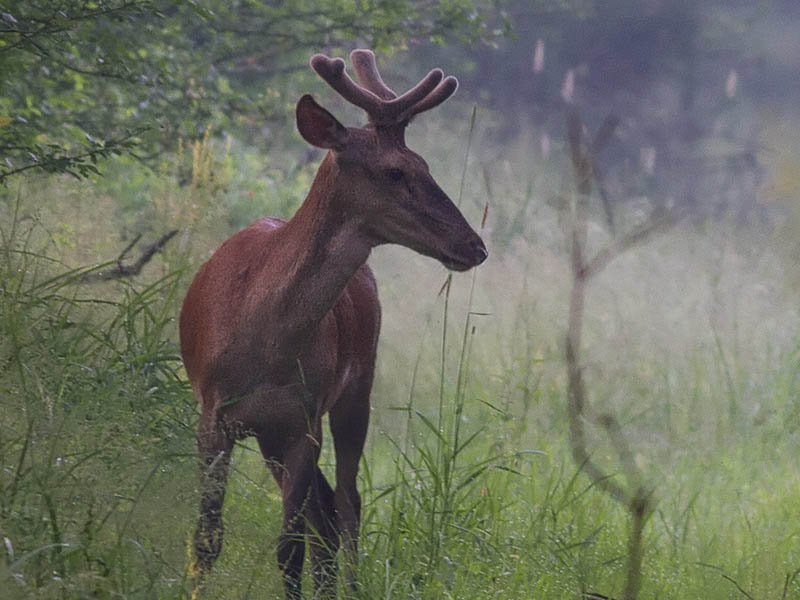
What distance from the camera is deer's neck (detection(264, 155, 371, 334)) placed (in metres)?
3.96

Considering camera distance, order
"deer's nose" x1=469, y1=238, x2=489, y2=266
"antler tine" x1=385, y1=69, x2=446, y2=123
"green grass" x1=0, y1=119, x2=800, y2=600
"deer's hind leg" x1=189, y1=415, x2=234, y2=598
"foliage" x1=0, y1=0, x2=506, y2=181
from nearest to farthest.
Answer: "green grass" x1=0, y1=119, x2=800, y2=600 < "deer's hind leg" x1=189, y1=415, x2=234, y2=598 < "deer's nose" x1=469, y1=238, x2=489, y2=266 < "antler tine" x1=385, y1=69, x2=446, y2=123 < "foliage" x1=0, y1=0, x2=506, y2=181

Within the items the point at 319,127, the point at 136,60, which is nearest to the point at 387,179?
the point at 319,127

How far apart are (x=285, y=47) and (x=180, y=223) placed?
3.59 metres

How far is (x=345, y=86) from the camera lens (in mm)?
4094

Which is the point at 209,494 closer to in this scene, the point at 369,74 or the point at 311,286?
the point at 311,286

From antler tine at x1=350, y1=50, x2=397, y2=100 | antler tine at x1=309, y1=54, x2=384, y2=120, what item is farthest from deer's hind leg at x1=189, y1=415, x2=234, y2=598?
antler tine at x1=350, y1=50, x2=397, y2=100

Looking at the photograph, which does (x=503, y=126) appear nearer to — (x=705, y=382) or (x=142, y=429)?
(x=705, y=382)

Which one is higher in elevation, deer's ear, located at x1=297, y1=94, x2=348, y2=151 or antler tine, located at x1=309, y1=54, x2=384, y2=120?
antler tine, located at x1=309, y1=54, x2=384, y2=120

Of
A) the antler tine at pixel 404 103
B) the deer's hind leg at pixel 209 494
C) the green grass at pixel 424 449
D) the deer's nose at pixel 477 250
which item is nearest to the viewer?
the green grass at pixel 424 449

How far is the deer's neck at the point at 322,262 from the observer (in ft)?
13.0

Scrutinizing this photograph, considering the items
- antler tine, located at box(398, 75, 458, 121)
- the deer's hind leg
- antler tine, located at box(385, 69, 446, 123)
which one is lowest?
the deer's hind leg

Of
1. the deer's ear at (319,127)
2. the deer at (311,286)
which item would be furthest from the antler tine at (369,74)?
the deer's ear at (319,127)

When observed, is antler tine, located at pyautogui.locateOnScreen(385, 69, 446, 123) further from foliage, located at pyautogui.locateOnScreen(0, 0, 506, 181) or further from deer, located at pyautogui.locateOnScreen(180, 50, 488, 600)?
foliage, located at pyautogui.locateOnScreen(0, 0, 506, 181)

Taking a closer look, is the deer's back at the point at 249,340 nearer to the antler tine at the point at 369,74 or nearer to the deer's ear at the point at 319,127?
the deer's ear at the point at 319,127
